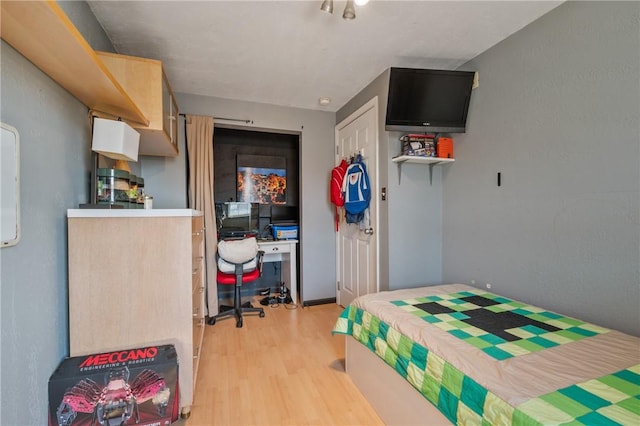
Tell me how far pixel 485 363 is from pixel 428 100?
6.20ft

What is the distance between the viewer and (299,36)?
192 centimetres

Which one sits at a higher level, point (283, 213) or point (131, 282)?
point (283, 213)

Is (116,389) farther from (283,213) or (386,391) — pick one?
(283,213)

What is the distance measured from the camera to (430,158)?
2.33 meters

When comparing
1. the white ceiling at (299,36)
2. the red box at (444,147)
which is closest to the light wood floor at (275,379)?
the red box at (444,147)

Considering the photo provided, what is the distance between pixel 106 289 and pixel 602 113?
276 centimetres

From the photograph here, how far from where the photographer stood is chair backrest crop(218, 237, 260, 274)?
270 cm

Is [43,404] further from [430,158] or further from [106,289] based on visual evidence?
[430,158]

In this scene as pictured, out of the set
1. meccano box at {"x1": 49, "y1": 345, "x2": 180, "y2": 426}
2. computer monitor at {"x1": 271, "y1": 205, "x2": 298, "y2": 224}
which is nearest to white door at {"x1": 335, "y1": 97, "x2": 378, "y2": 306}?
computer monitor at {"x1": 271, "y1": 205, "x2": 298, "y2": 224}

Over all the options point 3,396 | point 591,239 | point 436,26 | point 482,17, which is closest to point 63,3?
point 3,396

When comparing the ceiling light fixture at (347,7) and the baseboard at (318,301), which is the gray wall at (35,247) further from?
the baseboard at (318,301)

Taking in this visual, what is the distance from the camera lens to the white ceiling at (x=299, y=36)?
1.64m

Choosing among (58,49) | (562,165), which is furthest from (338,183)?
(58,49)

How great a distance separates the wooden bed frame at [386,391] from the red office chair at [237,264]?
135 centimetres
